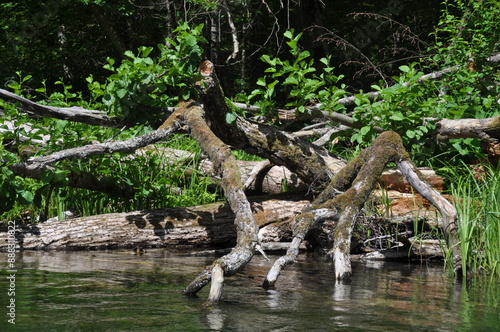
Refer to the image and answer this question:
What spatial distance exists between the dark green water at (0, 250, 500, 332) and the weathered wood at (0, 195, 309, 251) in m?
0.84

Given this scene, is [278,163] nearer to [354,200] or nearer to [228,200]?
[354,200]

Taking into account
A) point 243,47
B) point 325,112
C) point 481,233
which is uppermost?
point 243,47

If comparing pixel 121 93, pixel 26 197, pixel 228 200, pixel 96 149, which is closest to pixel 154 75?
pixel 121 93

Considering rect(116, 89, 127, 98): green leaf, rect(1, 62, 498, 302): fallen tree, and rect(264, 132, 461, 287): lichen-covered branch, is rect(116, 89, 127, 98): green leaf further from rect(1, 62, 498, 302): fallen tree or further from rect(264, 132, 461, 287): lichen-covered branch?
rect(264, 132, 461, 287): lichen-covered branch

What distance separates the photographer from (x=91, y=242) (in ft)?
22.5

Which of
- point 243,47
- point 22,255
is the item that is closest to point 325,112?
point 22,255

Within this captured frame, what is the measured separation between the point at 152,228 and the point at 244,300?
3.12m

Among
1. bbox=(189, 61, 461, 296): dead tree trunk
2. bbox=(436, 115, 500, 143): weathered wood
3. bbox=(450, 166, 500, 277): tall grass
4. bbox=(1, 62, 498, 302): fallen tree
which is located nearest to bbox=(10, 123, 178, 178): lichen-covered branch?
bbox=(1, 62, 498, 302): fallen tree

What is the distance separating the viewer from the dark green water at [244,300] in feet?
11.2

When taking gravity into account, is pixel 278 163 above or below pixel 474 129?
below

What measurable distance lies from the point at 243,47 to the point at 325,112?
7.54 meters

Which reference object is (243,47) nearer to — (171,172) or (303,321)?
(171,172)

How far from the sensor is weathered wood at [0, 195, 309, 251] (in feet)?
22.4

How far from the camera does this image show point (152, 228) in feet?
23.1
